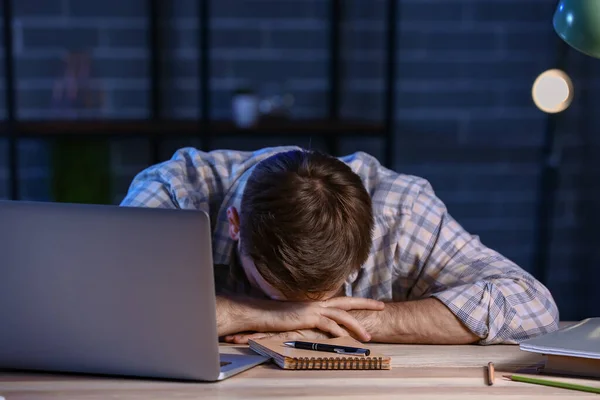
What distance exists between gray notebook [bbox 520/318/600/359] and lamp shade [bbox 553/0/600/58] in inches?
16.9

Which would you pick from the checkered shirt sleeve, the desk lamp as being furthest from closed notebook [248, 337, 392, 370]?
the desk lamp

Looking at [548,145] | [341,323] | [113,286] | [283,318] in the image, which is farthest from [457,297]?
[548,145]

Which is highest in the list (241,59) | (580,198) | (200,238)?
(241,59)

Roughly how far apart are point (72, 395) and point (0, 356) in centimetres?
16

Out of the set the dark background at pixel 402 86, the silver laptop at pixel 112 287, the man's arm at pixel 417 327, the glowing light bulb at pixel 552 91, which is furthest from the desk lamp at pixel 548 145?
the silver laptop at pixel 112 287

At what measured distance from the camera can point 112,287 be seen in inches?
50.7

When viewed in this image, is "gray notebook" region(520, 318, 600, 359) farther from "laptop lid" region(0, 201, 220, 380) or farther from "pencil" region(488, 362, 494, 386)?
"laptop lid" region(0, 201, 220, 380)

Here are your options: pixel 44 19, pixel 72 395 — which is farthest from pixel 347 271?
pixel 44 19

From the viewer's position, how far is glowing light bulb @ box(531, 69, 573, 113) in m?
3.23

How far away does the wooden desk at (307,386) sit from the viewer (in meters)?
1.30

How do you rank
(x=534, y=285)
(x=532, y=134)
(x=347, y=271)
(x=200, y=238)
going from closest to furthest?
(x=200, y=238) < (x=347, y=271) < (x=534, y=285) < (x=532, y=134)

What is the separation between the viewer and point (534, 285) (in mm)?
1823

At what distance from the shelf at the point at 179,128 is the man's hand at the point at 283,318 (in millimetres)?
1687

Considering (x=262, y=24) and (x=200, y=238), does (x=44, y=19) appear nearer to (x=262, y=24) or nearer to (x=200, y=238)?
(x=262, y=24)
